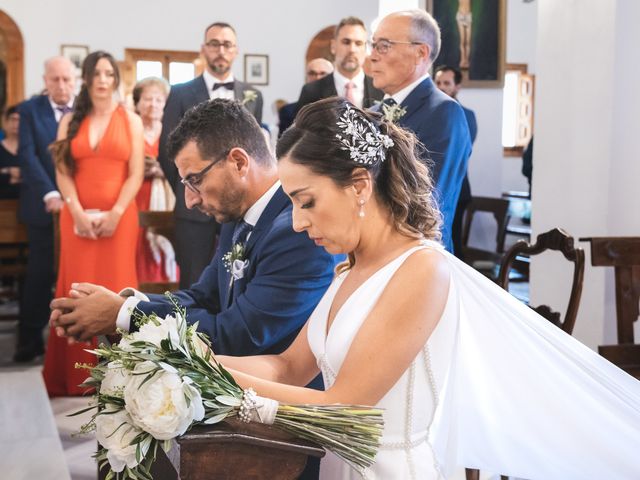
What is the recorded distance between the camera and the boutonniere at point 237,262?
8.62ft

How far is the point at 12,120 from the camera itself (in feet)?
25.4

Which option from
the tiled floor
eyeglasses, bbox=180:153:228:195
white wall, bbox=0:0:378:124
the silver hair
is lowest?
the tiled floor

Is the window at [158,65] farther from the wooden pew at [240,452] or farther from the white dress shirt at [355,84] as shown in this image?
the wooden pew at [240,452]

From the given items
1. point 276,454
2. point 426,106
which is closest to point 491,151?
point 426,106

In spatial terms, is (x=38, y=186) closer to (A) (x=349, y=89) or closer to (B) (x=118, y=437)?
(A) (x=349, y=89)

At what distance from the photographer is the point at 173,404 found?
155 centimetres

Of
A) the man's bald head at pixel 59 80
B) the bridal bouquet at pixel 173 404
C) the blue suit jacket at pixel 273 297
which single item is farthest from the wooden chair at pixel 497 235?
the bridal bouquet at pixel 173 404

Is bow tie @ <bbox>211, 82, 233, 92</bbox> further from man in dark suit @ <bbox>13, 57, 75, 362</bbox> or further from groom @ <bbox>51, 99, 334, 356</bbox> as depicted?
groom @ <bbox>51, 99, 334, 356</bbox>

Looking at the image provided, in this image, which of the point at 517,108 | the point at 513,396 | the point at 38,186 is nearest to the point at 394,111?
the point at 513,396

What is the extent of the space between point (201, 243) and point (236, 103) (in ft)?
8.76

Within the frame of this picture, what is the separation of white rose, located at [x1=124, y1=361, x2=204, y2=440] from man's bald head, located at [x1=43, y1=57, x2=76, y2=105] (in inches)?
205

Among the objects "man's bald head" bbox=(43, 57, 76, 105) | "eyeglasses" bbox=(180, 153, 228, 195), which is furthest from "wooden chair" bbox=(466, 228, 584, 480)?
"man's bald head" bbox=(43, 57, 76, 105)

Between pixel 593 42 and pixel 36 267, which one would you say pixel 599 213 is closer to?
pixel 593 42

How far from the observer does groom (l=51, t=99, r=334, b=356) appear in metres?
2.47
